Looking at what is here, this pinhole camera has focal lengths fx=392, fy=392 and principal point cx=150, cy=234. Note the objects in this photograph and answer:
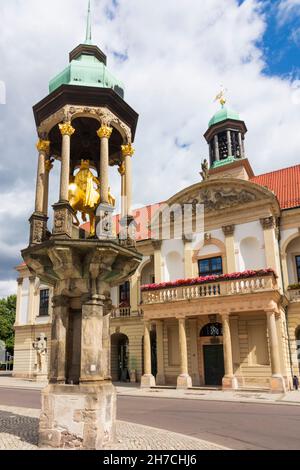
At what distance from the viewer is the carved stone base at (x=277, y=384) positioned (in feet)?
68.6

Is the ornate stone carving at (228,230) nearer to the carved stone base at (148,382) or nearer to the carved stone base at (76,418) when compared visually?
the carved stone base at (148,382)

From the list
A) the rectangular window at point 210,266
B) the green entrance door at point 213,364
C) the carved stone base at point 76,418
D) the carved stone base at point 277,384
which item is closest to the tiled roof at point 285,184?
the rectangular window at point 210,266

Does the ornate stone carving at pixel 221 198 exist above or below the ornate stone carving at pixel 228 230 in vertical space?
above

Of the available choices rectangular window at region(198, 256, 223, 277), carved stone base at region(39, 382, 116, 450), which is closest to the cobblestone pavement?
carved stone base at region(39, 382, 116, 450)

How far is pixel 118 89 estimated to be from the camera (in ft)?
31.7

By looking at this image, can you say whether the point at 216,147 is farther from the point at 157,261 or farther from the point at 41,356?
the point at 41,356

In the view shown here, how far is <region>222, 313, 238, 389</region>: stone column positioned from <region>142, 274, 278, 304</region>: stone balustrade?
158cm

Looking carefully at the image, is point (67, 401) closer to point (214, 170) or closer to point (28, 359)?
point (214, 170)

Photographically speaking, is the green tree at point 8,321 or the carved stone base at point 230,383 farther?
the green tree at point 8,321

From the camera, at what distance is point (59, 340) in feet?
26.0

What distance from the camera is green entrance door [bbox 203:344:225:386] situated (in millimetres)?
Answer: 25000

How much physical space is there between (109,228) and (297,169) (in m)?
27.7

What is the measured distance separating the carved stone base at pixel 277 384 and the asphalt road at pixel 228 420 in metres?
4.90

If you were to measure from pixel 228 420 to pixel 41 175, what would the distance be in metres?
9.27
